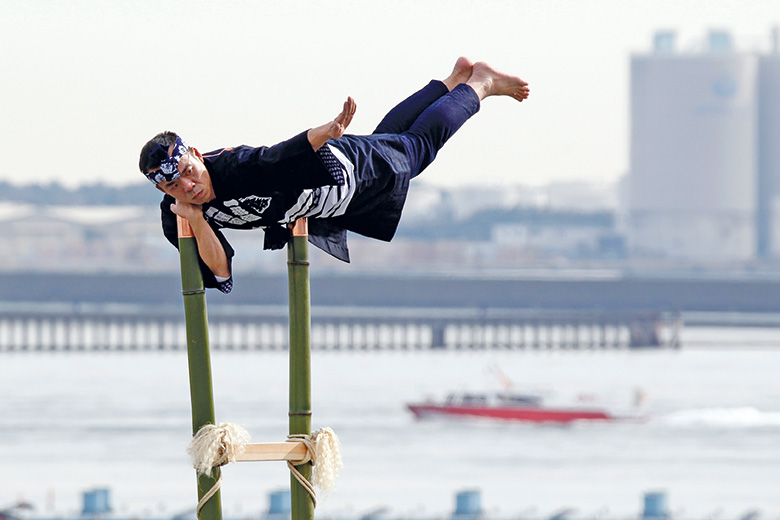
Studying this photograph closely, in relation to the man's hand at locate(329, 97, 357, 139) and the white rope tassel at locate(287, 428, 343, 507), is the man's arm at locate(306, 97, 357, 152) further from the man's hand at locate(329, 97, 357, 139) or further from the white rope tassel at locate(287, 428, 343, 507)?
the white rope tassel at locate(287, 428, 343, 507)

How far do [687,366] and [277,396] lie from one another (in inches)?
1845

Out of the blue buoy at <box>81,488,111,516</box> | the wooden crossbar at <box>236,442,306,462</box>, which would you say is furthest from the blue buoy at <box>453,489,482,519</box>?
the wooden crossbar at <box>236,442,306,462</box>

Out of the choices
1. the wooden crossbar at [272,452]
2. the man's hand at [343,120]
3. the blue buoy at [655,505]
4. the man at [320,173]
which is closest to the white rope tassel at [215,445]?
the wooden crossbar at [272,452]

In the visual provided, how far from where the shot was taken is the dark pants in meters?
5.25

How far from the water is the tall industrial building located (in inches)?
2166

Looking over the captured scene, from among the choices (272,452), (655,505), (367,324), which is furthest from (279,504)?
(367,324)

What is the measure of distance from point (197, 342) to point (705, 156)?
507 ft

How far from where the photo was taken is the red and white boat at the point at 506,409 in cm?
6950

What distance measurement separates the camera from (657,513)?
35.4 m

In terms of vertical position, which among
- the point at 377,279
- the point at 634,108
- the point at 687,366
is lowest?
the point at 687,366

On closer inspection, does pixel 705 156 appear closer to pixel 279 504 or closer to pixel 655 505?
pixel 655 505

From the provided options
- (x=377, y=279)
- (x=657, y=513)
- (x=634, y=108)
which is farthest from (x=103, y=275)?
(x=634, y=108)

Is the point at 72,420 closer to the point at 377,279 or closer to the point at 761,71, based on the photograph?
the point at 377,279

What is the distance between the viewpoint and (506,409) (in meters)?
70.1
